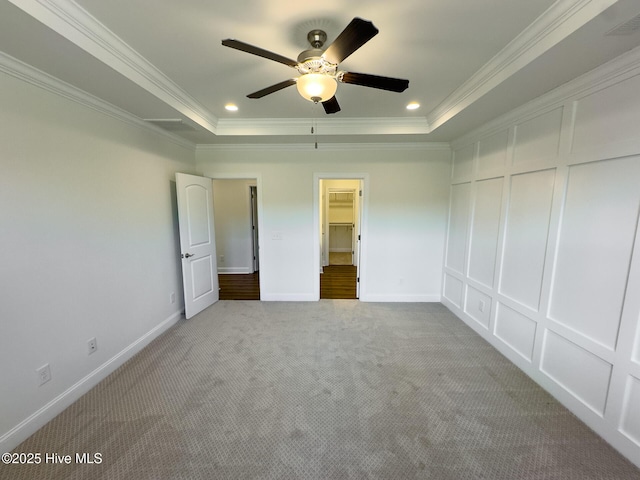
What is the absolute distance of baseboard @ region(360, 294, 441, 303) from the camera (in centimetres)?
393

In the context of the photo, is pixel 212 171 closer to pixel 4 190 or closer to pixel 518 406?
pixel 4 190

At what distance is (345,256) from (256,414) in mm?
5683

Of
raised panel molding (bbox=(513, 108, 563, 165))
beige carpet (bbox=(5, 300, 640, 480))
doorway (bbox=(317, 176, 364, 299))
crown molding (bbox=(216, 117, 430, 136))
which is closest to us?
beige carpet (bbox=(5, 300, 640, 480))

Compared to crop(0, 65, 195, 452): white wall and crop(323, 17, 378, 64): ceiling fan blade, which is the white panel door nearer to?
crop(0, 65, 195, 452): white wall

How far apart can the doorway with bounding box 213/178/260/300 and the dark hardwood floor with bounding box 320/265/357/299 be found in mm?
1482

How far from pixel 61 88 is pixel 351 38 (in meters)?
2.14

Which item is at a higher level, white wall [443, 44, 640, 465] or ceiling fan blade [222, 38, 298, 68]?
ceiling fan blade [222, 38, 298, 68]

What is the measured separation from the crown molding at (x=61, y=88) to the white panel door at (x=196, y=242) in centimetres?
76

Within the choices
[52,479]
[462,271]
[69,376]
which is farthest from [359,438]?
[462,271]

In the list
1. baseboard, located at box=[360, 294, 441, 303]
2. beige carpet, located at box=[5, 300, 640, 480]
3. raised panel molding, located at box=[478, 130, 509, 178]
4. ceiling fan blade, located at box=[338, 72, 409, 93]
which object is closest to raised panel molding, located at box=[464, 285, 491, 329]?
beige carpet, located at box=[5, 300, 640, 480]

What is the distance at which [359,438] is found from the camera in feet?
5.32

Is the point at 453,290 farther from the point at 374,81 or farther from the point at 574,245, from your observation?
the point at 374,81

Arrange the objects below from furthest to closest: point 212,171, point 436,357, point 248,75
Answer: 1. point 212,171
2. point 436,357
3. point 248,75

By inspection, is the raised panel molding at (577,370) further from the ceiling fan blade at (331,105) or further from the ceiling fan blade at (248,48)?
the ceiling fan blade at (248,48)
